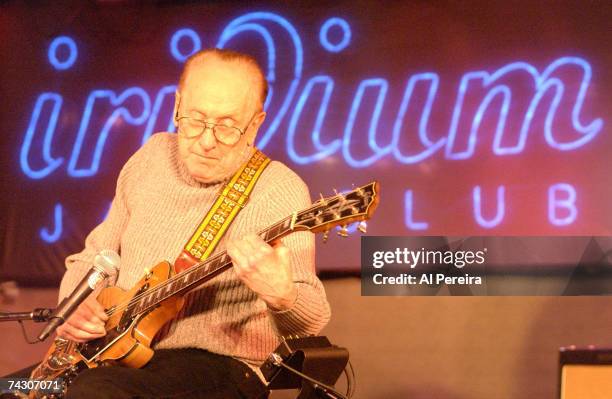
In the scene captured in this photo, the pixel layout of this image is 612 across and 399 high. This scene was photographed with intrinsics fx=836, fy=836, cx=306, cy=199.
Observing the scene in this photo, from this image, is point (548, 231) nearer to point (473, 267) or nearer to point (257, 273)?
point (473, 267)

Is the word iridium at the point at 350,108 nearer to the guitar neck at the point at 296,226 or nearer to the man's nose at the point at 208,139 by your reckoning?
the man's nose at the point at 208,139

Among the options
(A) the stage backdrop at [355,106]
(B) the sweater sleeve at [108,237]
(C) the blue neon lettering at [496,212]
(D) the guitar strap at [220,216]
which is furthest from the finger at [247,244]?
(C) the blue neon lettering at [496,212]

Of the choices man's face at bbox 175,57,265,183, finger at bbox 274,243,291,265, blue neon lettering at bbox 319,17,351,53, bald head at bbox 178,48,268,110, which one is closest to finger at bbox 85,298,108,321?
man's face at bbox 175,57,265,183

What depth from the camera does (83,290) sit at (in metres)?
2.74

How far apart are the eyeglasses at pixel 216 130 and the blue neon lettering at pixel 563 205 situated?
2.55 m

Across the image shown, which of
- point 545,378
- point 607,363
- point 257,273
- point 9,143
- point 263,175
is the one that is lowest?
point 545,378

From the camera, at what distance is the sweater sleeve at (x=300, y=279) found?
102 inches

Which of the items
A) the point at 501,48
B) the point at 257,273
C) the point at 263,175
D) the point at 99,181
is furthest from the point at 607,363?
the point at 99,181

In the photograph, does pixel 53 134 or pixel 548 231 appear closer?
pixel 548 231

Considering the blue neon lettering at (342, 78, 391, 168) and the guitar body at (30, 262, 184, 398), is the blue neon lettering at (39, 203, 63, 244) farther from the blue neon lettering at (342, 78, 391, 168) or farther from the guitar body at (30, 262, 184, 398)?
the guitar body at (30, 262, 184, 398)

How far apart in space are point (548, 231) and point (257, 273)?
289 cm

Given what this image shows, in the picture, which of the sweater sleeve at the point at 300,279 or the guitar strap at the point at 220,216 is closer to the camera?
the sweater sleeve at the point at 300,279

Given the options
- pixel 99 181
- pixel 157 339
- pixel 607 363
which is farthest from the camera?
pixel 99 181

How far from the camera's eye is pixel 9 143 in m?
5.46
